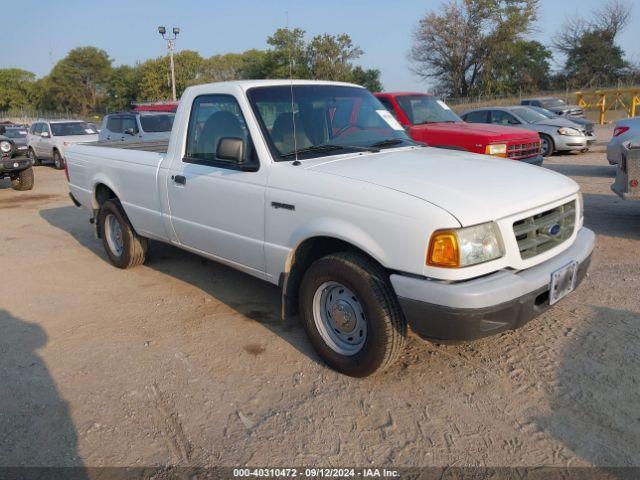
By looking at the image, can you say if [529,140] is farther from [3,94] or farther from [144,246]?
[3,94]

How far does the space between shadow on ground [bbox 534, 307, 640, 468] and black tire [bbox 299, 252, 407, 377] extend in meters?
0.94

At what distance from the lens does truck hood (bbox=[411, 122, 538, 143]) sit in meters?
8.26

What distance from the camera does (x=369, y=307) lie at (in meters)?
3.24

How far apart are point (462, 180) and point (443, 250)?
0.62m

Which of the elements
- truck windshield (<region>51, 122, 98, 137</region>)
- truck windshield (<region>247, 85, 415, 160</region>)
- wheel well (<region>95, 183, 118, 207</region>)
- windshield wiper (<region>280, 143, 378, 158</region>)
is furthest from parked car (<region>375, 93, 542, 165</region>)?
truck windshield (<region>51, 122, 98, 137</region>)

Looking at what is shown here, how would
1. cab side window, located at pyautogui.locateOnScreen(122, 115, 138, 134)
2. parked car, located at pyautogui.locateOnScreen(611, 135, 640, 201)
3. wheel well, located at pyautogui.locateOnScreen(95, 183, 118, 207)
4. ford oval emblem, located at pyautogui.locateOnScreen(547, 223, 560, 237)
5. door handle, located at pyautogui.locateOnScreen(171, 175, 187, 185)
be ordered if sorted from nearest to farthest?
1. ford oval emblem, located at pyautogui.locateOnScreen(547, 223, 560, 237)
2. door handle, located at pyautogui.locateOnScreen(171, 175, 187, 185)
3. parked car, located at pyautogui.locateOnScreen(611, 135, 640, 201)
4. wheel well, located at pyautogui.locateOnScreen(95, 183, 118, 207)
5. cab side window, located at pyautogui.locateOnScreen(122, 115, 138, 134)

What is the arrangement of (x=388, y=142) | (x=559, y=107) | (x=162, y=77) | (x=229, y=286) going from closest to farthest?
1. (x=388, y=142)
2. (x=229, y=286)
3. (x=559, y=107)
4. (x=162, y=77)

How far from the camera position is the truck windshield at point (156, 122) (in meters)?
14.3

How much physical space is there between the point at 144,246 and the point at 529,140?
6340mm

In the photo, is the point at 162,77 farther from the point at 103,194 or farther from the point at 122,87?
the point at 103,194

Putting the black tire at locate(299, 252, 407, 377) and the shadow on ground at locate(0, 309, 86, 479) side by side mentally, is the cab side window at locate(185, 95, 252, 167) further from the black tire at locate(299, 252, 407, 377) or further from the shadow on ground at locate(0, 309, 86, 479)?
the shadow on ground at locate(0, 309, 86, 479)

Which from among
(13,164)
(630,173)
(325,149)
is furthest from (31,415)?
(13,164)

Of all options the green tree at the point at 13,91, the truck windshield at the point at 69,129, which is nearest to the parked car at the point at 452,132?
the truck windshield at the point at 69,129

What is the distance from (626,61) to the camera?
151 feet
